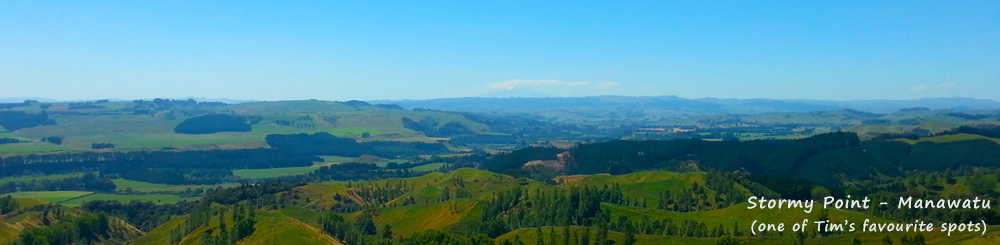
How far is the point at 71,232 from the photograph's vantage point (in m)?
176

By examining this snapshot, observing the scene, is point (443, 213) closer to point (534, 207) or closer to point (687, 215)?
point (534, 207)

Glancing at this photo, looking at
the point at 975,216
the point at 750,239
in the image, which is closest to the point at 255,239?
the point at 750,239

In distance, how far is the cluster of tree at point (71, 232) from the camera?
163 meters

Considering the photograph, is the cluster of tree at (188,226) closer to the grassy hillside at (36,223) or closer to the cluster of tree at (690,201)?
the grassy hillside at (36,223)

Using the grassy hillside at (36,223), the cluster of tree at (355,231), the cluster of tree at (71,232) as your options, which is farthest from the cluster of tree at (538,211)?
the cluster of tree at (71,232)

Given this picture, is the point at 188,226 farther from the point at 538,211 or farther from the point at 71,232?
the point at 538,211

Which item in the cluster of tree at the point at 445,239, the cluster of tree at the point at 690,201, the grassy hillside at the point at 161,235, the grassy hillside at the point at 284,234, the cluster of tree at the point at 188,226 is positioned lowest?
the grassy hillside at the point at 161,235

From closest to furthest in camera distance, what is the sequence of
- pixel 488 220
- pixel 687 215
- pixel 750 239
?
1. pixel 750 239
2. pixel 687 215
3. pixel 488 220

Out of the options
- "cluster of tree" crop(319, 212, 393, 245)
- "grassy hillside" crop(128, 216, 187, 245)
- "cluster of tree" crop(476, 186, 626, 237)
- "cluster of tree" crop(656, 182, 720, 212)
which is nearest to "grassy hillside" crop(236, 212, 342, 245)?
"cluster of tree" crop(319, 212, 393, 245)

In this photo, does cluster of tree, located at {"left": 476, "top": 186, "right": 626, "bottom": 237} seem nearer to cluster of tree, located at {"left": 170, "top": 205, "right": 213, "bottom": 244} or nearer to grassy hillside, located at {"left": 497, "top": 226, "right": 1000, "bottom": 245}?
grassy hillside, located at {"left": 497, "top": 226, "right": 1000, "bottom": 245}

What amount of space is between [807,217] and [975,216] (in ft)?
94.0

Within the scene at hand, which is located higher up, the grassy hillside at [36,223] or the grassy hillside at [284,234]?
the grassy hillside at [284,234]

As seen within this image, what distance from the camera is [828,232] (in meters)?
134

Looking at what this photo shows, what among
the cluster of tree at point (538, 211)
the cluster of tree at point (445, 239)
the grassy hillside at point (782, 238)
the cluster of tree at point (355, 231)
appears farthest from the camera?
the cluster of tree at point (538, 211)
